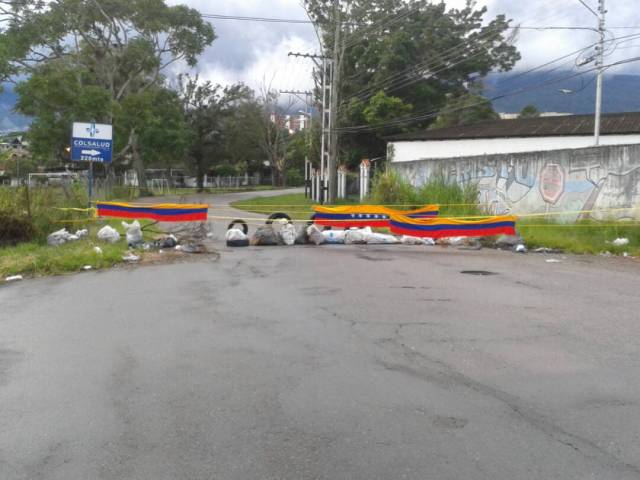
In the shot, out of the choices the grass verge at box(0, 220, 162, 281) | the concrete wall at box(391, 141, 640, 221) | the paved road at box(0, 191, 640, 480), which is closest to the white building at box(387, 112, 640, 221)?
the concrete wall at box(391, 141, 640, 221)

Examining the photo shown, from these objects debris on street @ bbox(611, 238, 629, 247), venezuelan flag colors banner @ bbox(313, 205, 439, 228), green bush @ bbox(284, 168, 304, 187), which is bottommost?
debris on street @ bbox(611, 238, 629, 247)

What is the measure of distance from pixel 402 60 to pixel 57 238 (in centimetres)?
3518

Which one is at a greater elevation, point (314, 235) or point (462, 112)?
point (462, 112)

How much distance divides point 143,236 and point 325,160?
28675 millimetres

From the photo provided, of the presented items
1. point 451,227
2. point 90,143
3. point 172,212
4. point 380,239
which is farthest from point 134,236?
point 451,227

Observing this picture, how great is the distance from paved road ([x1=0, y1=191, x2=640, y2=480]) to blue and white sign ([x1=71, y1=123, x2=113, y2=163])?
9.26m

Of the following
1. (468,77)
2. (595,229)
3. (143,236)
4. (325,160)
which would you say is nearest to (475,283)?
(595,229)

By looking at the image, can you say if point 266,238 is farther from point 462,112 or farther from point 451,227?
point 462,112

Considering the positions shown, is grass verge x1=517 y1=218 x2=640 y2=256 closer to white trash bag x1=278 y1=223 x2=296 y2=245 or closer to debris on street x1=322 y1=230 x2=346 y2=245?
debris on street x1=322 y1=230 x2=346 y2=245

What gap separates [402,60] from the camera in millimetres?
43688

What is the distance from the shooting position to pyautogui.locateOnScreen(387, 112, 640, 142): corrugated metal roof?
3025 cm

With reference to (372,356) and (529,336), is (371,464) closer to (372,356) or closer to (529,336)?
(372,356)

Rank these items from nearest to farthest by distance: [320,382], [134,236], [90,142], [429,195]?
[320,382] < [134,236] < [90,142] < [429,195]

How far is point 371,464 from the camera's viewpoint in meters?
3.55
